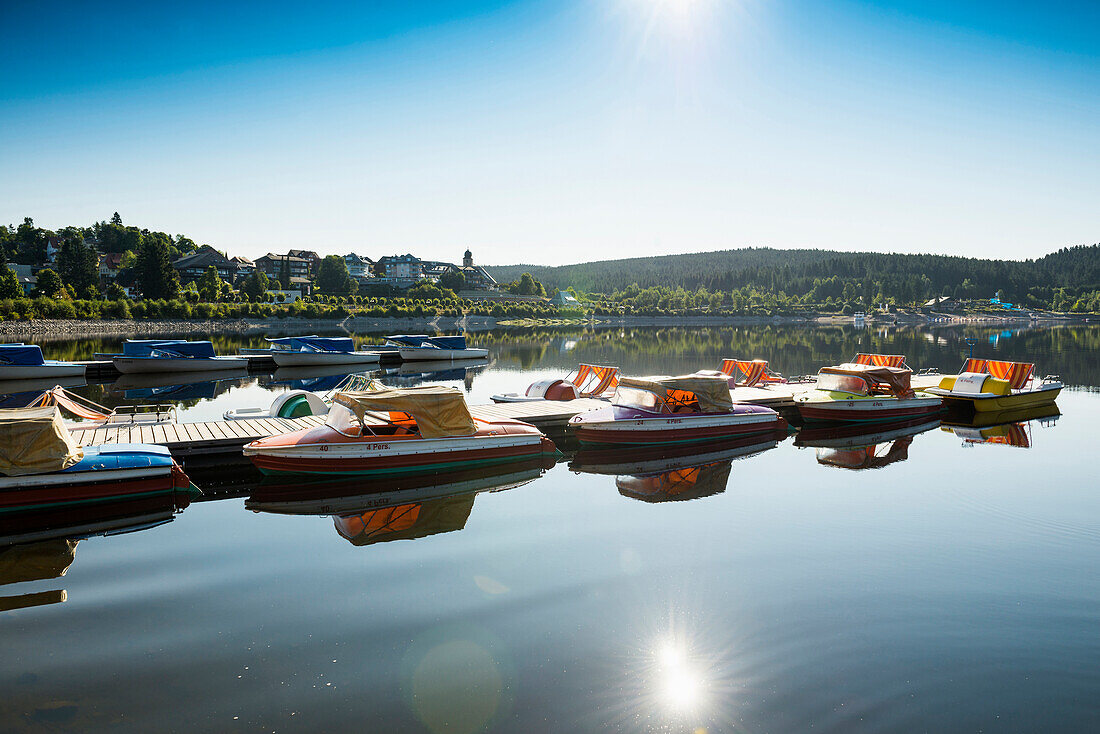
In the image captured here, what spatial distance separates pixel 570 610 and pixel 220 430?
49.9ft

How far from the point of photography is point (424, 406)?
19.3 metres

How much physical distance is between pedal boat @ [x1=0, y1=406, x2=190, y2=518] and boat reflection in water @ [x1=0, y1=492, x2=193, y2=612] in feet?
0.73

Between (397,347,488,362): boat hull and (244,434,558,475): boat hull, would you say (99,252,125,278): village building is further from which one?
(244,434,558,475): boat hull

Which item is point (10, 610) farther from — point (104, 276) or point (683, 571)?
point (104, 276)

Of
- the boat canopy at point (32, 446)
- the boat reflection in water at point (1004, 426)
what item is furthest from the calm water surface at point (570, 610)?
the boat reflection in water at point (1004, 426)

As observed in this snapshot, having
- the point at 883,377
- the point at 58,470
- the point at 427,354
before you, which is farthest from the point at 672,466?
the point at 427,354

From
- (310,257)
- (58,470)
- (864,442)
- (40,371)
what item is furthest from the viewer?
(310,257)

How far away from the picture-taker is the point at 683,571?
12.6m

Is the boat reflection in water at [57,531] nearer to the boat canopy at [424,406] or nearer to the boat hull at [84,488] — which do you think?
the boat hull at [84,488]

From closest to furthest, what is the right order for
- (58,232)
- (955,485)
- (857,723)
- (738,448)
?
(857,723) → (955,485) → (738,448) → (58,232)

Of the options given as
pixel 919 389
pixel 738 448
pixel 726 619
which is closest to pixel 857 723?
pixel 726 619

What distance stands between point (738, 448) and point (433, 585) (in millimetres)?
15428

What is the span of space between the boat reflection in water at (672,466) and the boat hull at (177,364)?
3583 centimetres

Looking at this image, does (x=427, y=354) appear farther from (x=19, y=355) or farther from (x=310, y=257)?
(x=310, y=257)
